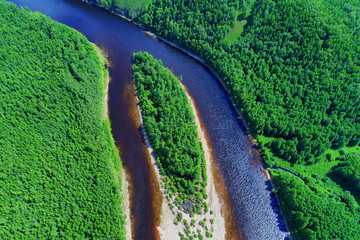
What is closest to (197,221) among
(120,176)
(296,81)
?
(120,176)

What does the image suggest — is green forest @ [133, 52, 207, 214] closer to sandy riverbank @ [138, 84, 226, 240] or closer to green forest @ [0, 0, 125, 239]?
sandy riverbank @ [138, 84, 226, 240]

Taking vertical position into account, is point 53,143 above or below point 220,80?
below

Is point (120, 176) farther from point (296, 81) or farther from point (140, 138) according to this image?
point (296, 81)

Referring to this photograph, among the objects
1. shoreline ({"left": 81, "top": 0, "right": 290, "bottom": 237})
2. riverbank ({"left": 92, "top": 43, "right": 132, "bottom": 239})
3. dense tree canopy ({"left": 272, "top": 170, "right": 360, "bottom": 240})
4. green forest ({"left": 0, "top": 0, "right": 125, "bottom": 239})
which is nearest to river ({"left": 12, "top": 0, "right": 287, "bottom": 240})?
shoreline ({"left": 81, "top": 0, "right": 290, "bottom": 237})

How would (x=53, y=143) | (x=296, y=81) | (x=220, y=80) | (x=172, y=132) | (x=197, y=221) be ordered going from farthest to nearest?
(x=220, y=80) < (x=296, y=81) < (x=172, y=132) < (x=53, y=143) < (x=197, y=221)

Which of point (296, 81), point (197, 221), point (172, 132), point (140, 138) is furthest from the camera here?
point (296, 81)

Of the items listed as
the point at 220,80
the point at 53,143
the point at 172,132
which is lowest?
the point at 53,143

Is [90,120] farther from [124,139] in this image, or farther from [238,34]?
[238,34]
